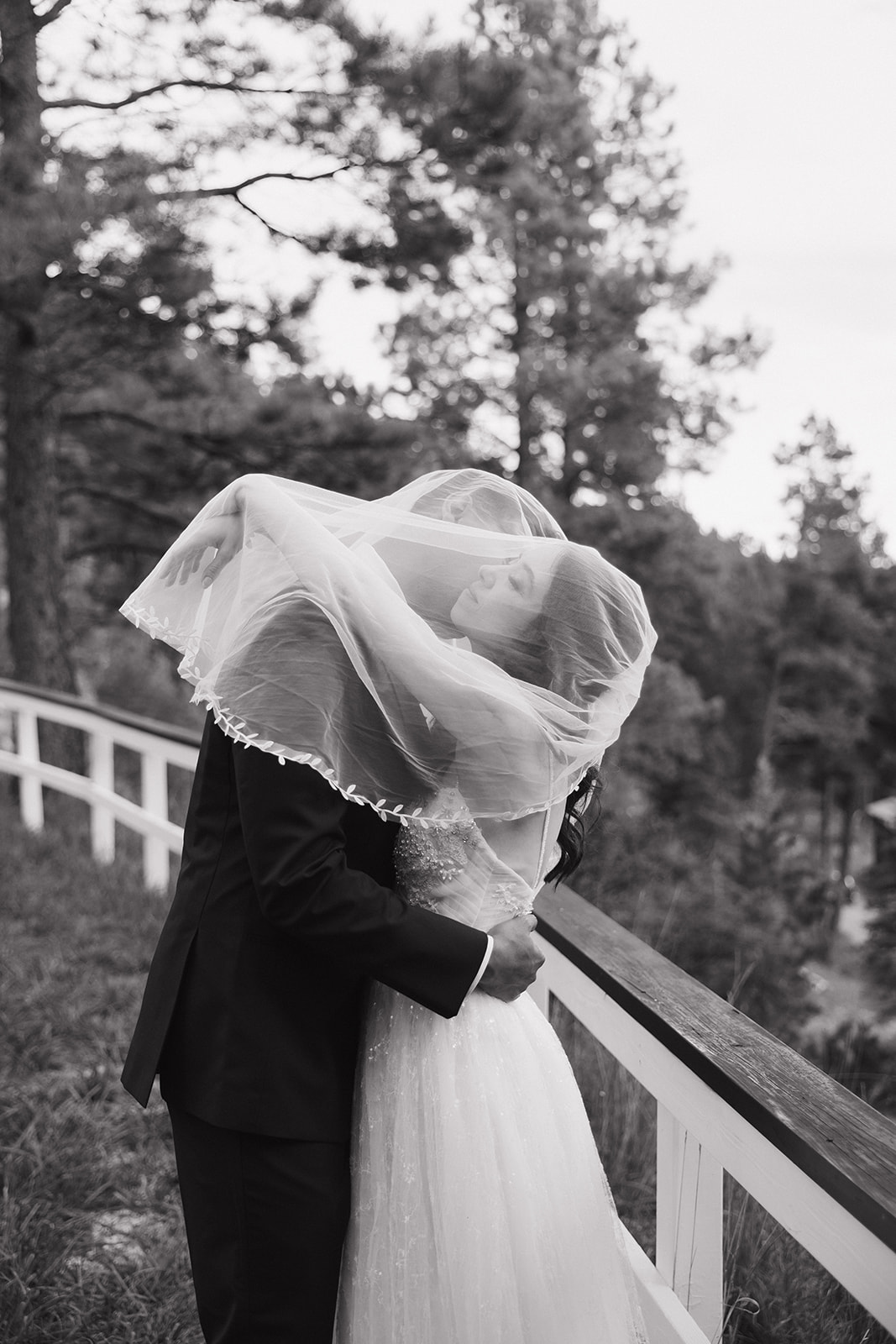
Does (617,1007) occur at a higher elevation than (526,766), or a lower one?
lower

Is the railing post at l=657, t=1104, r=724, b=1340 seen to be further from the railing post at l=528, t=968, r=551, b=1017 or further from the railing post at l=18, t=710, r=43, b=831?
the railing post at l=18, t=710, r=43, b=831

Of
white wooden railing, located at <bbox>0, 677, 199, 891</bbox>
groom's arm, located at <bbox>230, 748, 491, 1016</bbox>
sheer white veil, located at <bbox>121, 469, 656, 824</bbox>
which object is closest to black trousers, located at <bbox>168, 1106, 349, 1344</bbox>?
groom's arm, located at <bbox>230, 748, 491, 1016</bbox>

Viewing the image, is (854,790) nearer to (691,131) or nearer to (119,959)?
(691,131)

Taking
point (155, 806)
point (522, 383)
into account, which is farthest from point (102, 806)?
point (522, 383)

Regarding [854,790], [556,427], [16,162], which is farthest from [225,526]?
[854,790]

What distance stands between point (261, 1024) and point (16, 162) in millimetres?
6811

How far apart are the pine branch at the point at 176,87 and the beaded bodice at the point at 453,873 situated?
7.99 metres

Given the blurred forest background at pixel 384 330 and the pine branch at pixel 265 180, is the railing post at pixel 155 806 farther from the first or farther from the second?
the pine branch at pixel 265 180

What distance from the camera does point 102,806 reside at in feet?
20.8

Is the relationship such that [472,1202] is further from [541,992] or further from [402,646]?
[541,992]

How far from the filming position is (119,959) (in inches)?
179

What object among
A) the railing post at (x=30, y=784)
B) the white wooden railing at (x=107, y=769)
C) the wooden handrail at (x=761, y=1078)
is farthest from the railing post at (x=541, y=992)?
the railing post at (x=30, y=784)

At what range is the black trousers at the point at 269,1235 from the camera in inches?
67.5

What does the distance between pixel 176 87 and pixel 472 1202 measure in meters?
8.63
